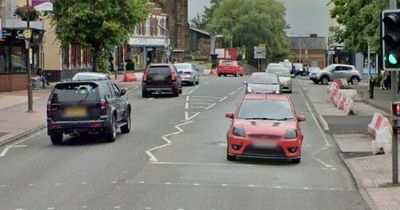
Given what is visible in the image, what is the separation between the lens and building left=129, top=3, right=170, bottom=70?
256 feet

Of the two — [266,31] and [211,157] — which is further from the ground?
[266,31]

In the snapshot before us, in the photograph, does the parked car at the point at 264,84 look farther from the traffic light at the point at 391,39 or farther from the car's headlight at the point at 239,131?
the traffic light at the point at 391,39

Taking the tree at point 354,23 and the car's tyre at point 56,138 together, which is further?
the tree at point 354,23

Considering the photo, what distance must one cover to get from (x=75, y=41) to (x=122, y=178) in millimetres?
31562

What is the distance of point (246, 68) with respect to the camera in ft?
355

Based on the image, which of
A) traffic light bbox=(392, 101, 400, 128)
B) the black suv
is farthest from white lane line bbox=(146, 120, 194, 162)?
traffic light bbox=(392, 101, 400, 128)

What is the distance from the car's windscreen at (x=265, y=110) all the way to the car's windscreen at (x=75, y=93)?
411cm

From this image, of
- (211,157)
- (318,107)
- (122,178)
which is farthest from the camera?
(318,107)

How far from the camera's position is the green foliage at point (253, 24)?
108m

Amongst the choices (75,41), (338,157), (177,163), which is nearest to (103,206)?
(177,163)

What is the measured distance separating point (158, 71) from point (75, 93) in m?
17.8

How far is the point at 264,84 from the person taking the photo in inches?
1388

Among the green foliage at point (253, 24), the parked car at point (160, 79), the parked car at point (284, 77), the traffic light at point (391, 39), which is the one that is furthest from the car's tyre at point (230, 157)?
the green foliage at point (253, 24)

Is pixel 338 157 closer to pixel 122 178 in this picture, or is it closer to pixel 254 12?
pixel 122 178
